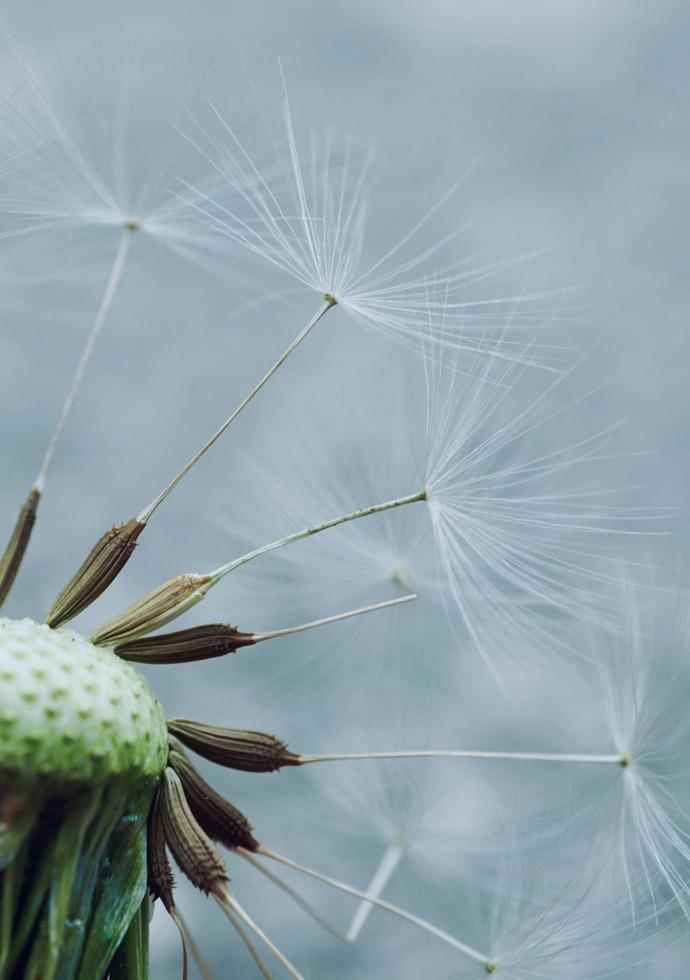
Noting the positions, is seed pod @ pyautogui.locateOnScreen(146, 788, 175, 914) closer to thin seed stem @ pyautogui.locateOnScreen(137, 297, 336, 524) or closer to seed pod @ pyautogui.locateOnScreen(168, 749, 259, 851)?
seed pod @ pyautogui.locateOnScreen(168, 749, 259, 851)

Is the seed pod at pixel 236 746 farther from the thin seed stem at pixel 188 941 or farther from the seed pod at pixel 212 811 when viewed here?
the thin seed stem at pixel 188 941

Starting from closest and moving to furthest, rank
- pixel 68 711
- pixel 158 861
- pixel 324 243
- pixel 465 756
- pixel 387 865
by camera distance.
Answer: pixel 68 711 < pixel 158 861 < pixel 465 756 < pixel 324 243 < pixel 387 865

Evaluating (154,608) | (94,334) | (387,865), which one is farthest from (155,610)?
(387,865)

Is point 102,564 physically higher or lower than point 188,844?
higher

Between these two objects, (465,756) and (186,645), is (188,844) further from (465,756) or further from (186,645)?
(465,756)

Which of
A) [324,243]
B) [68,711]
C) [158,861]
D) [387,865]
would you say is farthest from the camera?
[387,865]

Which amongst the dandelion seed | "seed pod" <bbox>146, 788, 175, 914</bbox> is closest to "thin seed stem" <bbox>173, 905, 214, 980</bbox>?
"seed pod" <bbox>146, 788, 175, 914</bbox>
